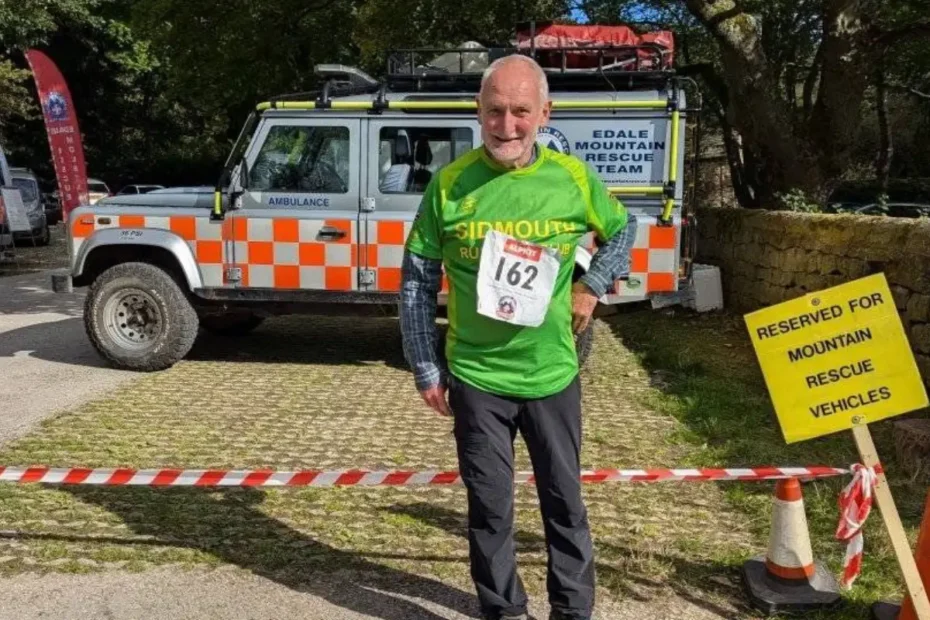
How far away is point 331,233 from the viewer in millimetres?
6949

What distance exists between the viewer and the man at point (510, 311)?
8.79ft

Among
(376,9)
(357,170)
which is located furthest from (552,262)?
(376,9)

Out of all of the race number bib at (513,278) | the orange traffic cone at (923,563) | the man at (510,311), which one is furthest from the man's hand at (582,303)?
the orange traffic cone at (923,563)

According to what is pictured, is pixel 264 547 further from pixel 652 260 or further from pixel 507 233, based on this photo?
pixel 652 260

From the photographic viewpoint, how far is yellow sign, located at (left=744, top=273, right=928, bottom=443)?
291 centimetres

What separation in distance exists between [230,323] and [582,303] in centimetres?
663

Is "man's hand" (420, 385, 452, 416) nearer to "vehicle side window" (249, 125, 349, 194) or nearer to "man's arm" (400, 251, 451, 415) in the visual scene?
"man's arm" (400, 251, 451, 415)

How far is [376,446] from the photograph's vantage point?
5254 millimetres

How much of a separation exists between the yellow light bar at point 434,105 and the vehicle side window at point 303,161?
162mm

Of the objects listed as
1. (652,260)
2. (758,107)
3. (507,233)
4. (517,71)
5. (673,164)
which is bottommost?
(652,260)

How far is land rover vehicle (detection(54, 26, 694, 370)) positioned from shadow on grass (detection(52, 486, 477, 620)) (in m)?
2.86

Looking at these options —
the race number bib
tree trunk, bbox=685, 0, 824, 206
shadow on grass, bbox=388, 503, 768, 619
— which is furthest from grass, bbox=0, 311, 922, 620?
tree trunk, bbox=685, 0, 824, 206

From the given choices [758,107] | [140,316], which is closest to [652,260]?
[140,316]

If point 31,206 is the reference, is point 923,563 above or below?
below
